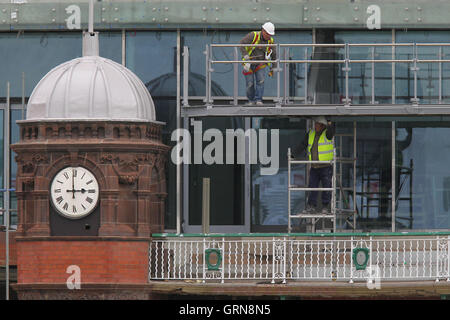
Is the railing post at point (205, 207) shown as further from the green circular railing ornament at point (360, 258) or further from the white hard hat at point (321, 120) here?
the green circular railing ornament at point (360, 258)

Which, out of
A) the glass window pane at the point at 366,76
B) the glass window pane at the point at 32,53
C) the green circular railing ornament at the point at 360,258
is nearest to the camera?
the green circular railing ornament at the point at 360,258

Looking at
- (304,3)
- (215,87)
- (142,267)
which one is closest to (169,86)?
(215,87)

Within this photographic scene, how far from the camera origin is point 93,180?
1099 inches

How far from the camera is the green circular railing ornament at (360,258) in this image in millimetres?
27438

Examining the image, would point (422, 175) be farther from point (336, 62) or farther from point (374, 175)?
point (336, 62)

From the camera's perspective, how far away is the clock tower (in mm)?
27766

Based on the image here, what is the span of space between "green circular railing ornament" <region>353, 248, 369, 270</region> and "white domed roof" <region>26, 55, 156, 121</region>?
5042mm

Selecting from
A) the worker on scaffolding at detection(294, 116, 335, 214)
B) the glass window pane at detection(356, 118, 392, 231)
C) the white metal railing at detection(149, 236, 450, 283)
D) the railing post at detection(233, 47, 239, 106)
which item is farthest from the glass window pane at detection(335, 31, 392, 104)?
the white metal railing at detection(149, 236, 450, 283)

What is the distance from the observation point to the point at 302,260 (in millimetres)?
28969

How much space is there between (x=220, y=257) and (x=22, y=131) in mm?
4781

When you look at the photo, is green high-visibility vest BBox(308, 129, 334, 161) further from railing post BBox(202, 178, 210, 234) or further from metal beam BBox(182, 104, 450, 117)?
railing post BBox(202, 178, 210, 234)

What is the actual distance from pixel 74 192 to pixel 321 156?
5307mm

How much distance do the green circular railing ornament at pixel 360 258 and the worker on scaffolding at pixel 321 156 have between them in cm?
207

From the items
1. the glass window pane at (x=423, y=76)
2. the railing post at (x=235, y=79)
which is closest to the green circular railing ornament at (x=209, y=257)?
the railing post at (x=235, y=79)
